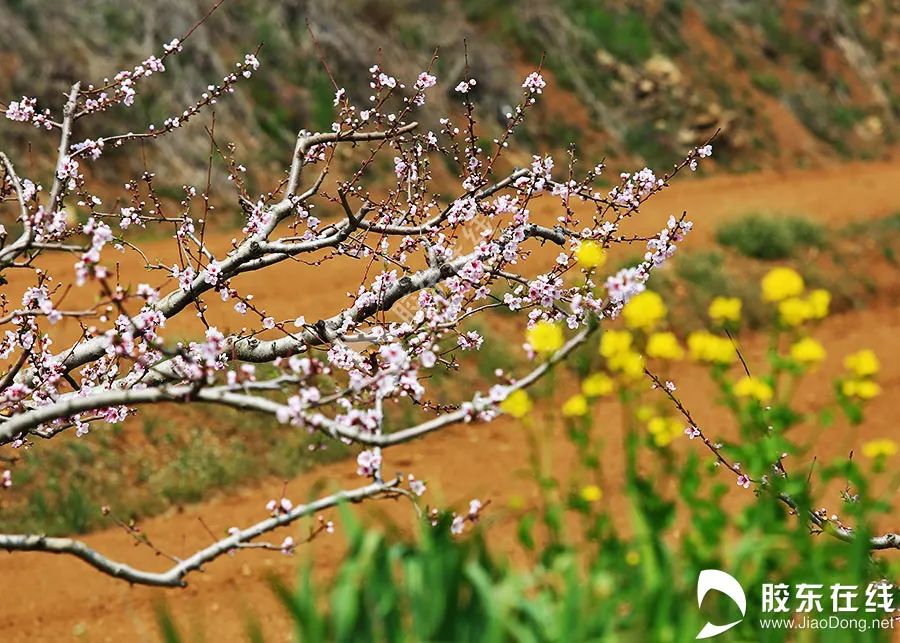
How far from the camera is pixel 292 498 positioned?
9867 millimetres

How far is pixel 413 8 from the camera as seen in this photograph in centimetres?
2520

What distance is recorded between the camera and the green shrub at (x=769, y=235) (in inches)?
672

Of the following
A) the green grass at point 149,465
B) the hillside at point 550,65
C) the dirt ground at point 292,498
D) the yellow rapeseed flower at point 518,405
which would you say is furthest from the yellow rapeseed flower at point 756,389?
the hillside at point 550,65

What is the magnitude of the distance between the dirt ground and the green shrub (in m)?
0.50

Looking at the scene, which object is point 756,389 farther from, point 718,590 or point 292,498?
point 292,498

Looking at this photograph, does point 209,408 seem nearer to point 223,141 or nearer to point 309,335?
point 309,335

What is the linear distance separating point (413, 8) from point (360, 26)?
2.99 m

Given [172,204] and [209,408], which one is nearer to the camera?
[209,408]

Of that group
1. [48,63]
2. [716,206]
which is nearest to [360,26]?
[48,63]

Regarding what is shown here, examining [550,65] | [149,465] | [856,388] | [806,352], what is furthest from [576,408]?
[550,65]

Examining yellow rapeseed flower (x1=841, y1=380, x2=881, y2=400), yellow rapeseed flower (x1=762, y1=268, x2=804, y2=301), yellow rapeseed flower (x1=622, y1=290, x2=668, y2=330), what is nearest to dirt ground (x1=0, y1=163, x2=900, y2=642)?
yellow rapeseed flower (x1=841, y1=380, x2=881, y2=400)

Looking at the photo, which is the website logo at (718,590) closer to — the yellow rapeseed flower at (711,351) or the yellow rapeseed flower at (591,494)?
the yellow rapeseed flower at (591,494)

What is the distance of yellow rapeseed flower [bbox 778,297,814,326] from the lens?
283cm

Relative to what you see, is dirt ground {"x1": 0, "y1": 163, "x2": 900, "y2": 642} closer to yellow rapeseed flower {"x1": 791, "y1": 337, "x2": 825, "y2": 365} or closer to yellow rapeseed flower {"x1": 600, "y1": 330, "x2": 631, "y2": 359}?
yellow rapeseed flower {"x1": 791, "y1": 337, "x2": 825, "y2": 365}
